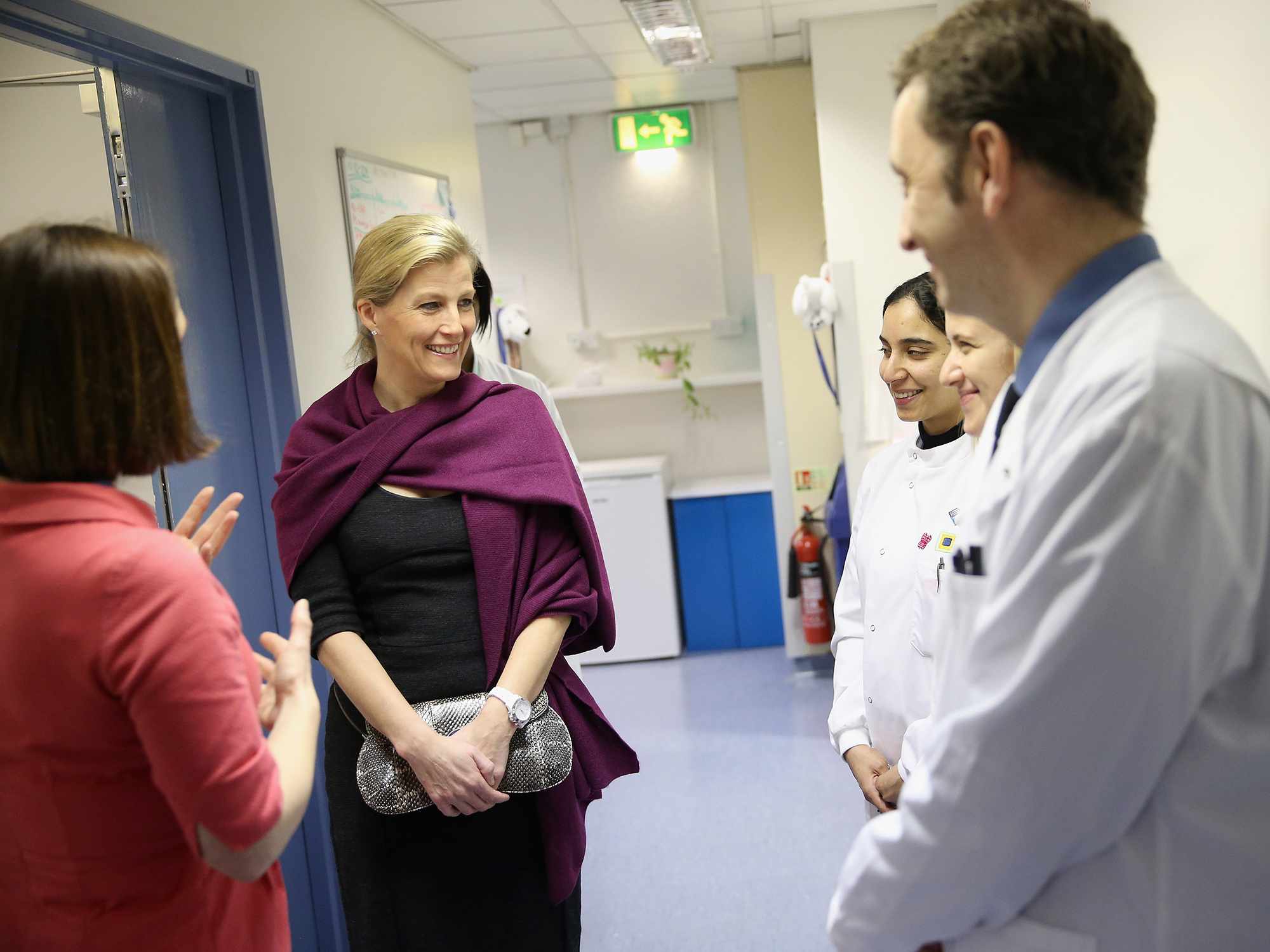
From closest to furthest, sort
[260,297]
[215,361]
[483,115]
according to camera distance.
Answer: [215,361], [260,297], [483,115]

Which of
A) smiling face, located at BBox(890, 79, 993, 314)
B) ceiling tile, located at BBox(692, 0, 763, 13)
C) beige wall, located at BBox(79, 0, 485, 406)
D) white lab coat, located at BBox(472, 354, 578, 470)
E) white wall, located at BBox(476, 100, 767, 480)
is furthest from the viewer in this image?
white wall, located at BBox(476, 100, 767, 480)

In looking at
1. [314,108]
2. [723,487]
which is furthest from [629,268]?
[314,108]

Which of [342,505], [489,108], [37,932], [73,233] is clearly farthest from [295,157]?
[489,108]

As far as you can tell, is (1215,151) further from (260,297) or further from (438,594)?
(260,297)

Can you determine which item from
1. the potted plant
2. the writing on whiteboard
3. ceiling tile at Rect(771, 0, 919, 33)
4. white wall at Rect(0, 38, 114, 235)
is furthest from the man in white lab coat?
the potted plant

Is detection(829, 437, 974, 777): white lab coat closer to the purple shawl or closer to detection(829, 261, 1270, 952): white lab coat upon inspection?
the purple shawl

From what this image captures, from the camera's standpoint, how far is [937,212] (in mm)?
901

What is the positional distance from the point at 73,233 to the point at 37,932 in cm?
65

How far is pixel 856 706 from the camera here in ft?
6.13

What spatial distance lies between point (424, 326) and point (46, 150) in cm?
84

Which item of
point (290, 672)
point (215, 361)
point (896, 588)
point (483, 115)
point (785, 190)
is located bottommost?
point (896, 588)

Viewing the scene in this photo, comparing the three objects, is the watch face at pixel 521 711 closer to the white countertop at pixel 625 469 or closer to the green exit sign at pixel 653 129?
the white countertop at pixel 625 469

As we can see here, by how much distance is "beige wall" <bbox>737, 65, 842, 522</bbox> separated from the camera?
16.1 ft

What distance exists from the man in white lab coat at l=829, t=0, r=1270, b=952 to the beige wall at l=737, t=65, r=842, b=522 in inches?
160
